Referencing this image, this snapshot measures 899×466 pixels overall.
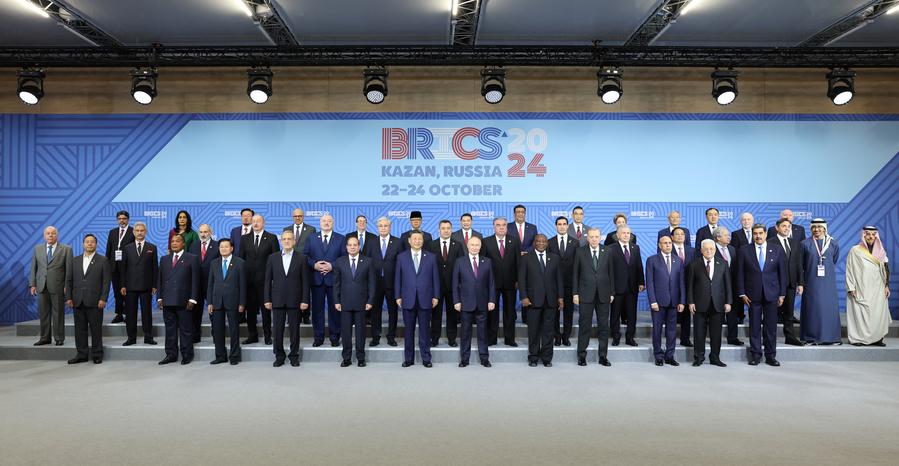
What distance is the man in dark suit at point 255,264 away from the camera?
6.71 m

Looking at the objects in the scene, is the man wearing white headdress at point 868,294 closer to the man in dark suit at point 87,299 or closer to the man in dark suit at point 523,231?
the man in dark suit at point 523,231

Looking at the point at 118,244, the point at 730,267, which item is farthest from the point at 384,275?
the point at 730,267

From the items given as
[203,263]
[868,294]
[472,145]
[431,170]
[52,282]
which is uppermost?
[472,145]

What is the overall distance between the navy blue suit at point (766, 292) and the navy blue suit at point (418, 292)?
3.53 m

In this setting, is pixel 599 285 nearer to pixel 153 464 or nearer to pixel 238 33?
pixel 153 464

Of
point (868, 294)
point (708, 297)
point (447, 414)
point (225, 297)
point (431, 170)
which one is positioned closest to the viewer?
point (447, 414)

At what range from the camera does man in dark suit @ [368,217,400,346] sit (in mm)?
6555

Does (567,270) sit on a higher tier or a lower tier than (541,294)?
higher

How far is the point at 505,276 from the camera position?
665 centimetres

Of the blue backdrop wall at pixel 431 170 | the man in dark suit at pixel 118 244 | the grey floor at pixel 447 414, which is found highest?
the blue backdrop wall at pixel 431 170

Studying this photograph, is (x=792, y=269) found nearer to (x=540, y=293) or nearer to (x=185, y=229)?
(x=540, y=293)

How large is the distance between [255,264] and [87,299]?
1837 millimetres

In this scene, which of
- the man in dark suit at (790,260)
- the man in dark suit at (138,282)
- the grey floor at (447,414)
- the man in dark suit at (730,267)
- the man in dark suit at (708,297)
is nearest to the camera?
the grey floor at (447,414)

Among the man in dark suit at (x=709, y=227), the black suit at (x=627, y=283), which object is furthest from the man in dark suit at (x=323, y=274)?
the man in dark suit at (x=709, y=227)
